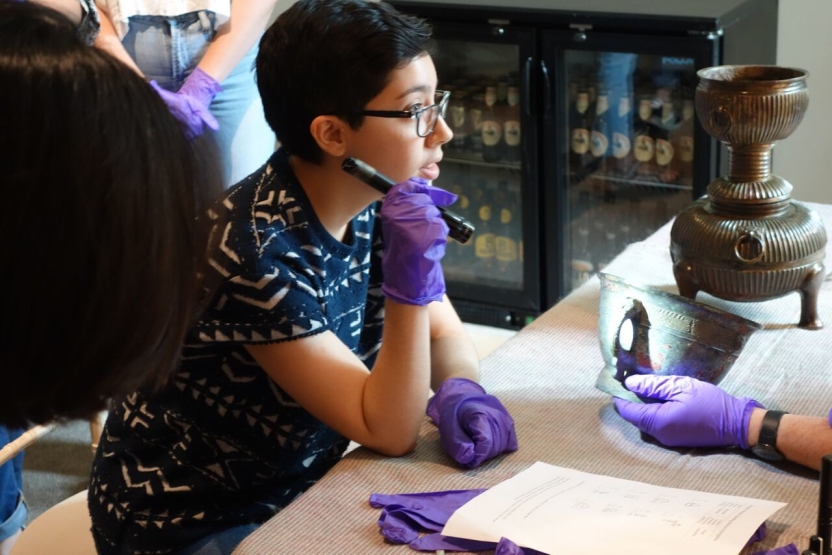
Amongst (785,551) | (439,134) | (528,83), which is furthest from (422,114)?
(528,83)

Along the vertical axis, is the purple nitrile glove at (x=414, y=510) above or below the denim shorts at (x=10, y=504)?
above

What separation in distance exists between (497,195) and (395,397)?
2159 mm

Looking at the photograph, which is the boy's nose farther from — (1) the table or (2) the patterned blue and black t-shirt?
(1) the table

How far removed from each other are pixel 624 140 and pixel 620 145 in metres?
0.02

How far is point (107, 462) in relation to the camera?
1365mm

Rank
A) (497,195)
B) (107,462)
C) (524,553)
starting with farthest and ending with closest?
(497,195), (107,462), (524,553)

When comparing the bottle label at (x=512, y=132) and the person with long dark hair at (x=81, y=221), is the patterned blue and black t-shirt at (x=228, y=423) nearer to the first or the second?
the person with long dark hair at (x=81, y=221)

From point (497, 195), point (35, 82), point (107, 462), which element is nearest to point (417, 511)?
point (107, 462)

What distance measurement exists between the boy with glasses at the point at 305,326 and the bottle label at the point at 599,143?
1772 mm

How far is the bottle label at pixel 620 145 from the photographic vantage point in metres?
3.07

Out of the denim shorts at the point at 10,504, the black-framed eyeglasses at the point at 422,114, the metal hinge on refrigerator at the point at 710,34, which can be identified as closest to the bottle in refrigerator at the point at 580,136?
the metal hinge on refrigerator at the point at 710,34

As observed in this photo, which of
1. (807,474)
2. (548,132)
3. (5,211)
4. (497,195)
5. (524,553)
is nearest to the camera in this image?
(5,211)

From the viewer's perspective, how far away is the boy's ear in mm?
1328

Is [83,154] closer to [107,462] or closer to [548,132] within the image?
[107,462]
